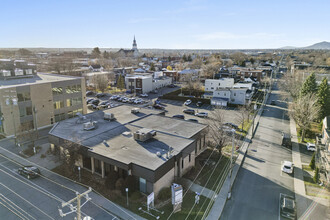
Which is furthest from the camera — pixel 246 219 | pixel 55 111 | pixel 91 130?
pixel 55 111

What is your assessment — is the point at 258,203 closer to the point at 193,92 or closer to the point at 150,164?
the point at 150,164

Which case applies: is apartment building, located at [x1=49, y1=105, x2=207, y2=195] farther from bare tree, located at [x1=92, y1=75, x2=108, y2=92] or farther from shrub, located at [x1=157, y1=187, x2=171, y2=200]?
bare tree, located at [x1=92, y1=75, x2=108, y2=92]

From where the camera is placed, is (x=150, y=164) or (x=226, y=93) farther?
(x=226, y=93)

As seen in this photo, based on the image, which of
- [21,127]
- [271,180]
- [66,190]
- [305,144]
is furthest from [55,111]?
[305,144]

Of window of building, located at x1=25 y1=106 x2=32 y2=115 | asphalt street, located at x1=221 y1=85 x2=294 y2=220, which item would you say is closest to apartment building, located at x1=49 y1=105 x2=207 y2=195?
asphalt street, located at x1=221 y1=85 x2=294 y2=220

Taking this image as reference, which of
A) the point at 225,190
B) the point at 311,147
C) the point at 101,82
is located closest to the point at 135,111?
the point at 225,190

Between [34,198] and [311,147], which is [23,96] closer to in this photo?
[34,198]
